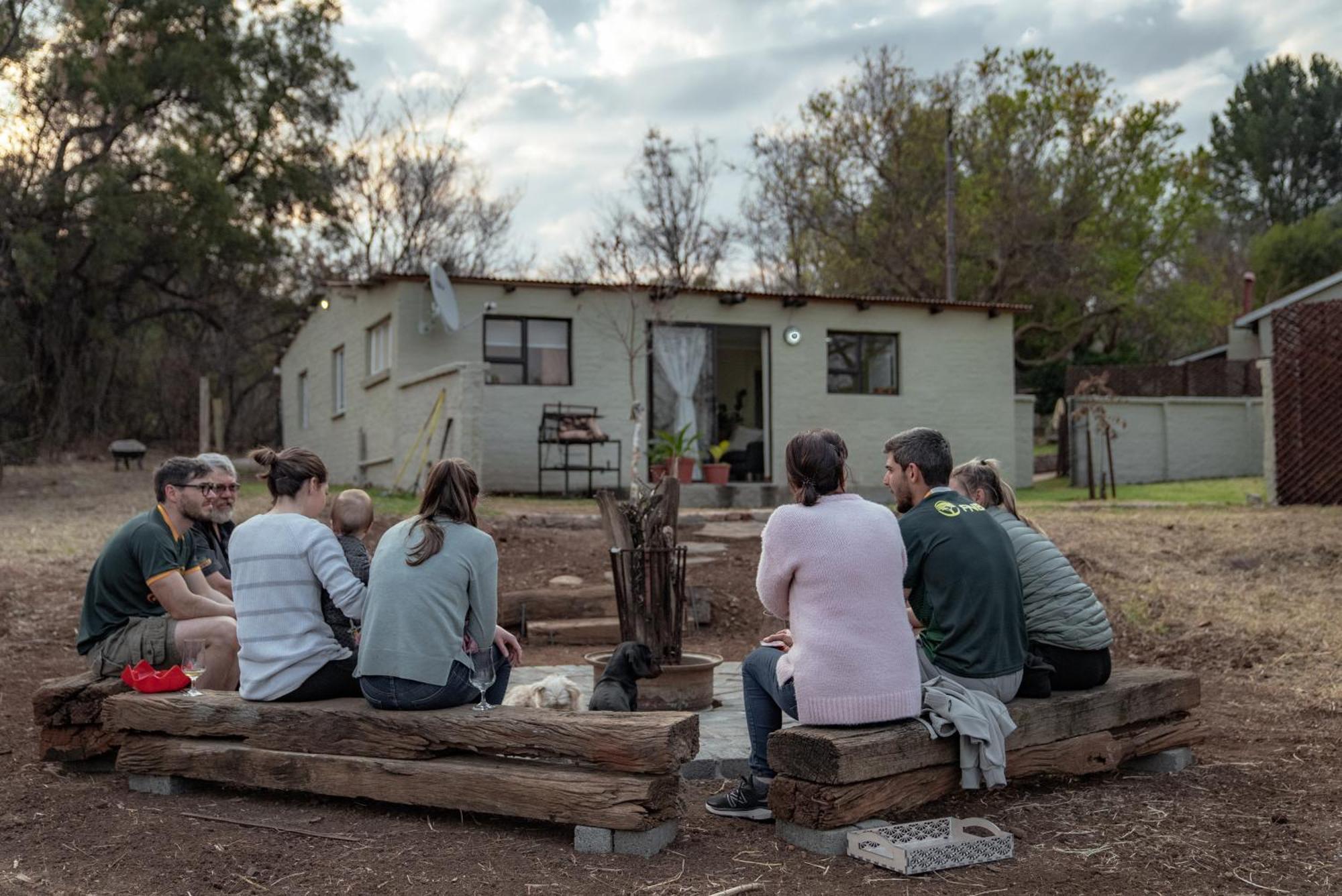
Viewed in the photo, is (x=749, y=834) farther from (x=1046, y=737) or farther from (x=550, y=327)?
(x=550, y=327)

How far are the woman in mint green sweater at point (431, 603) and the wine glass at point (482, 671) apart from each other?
21mm

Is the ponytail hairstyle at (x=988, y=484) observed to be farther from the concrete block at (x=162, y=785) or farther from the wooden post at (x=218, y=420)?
the wooden post at (x=218, y=420)

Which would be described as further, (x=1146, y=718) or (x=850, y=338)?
(x=850, y=338)

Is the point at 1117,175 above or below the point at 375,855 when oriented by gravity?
above

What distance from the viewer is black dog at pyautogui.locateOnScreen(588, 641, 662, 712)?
4969 millimetres

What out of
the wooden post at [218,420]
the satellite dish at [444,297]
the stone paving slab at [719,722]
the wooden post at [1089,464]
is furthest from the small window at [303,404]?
the stone paving slab at [719,722]

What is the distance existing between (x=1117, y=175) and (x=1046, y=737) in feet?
97.4

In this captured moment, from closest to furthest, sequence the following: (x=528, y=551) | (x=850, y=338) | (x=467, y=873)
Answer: (x=467, y=873)
(x=528, y=551)
(x=850, y=338)

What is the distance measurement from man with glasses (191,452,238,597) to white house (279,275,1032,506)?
29.6ft

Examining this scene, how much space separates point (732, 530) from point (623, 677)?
725cm

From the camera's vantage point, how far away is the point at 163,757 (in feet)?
15.3

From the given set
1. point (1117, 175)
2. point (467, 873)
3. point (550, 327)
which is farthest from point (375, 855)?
point (1117, 175)

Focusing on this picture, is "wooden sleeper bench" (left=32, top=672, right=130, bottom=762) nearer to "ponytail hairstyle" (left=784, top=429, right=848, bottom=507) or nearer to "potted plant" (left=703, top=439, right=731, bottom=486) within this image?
"ponytail hairstyle" (left=784, top=429, right=848, bottom=507)

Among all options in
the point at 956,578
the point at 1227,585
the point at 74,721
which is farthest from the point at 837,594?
the point at 1227,585
